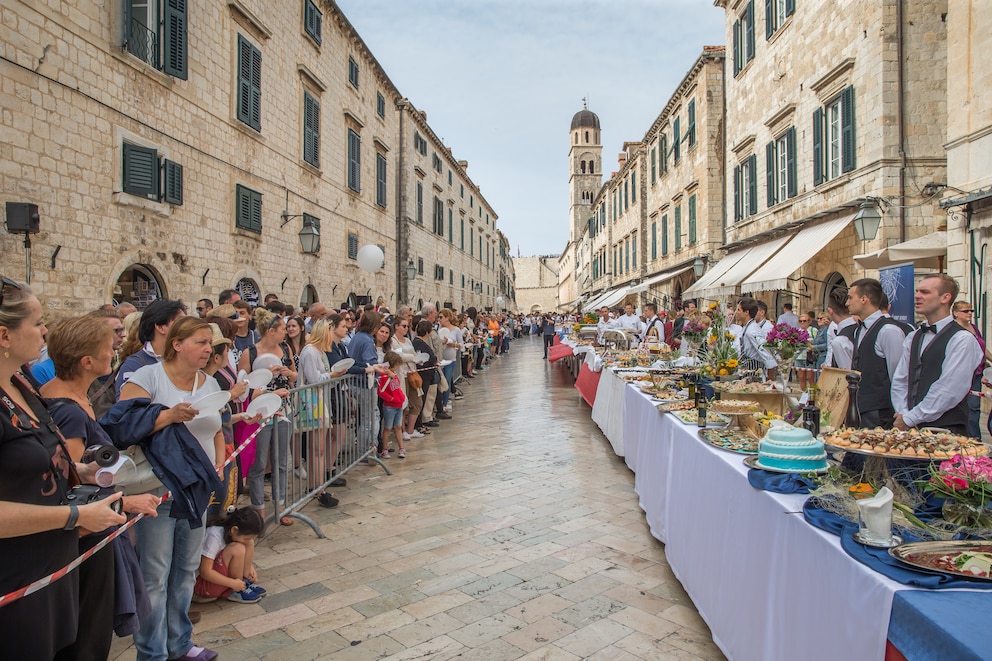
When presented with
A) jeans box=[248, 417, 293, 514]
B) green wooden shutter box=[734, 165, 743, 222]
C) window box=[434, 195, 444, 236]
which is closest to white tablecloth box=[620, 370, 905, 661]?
jeans box=[248, 417, 293, 514]

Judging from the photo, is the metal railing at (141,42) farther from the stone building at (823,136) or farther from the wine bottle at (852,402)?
the stone building at (823,136)

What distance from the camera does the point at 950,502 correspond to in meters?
2.14

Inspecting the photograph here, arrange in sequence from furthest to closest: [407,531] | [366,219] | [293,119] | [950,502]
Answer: [366,219]
[293,119]
[407,531]
[950,502]

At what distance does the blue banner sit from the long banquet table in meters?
6.41

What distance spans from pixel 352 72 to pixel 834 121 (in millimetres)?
13419

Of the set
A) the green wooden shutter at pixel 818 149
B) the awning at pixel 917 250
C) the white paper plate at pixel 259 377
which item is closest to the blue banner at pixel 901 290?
the awning at pixel 917 250

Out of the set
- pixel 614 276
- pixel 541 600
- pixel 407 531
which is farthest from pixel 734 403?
pixel 614 276

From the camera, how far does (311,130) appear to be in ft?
50.9

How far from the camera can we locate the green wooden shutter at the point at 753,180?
16.7m

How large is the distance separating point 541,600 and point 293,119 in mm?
13741

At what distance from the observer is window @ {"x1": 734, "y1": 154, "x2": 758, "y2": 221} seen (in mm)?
16781

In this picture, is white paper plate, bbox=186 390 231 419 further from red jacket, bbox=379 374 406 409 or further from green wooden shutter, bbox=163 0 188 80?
green wooden shutter, bbox=163 0 188 80

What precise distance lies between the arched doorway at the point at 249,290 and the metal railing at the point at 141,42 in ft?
13.7

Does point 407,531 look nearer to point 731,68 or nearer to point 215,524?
point 215,524
